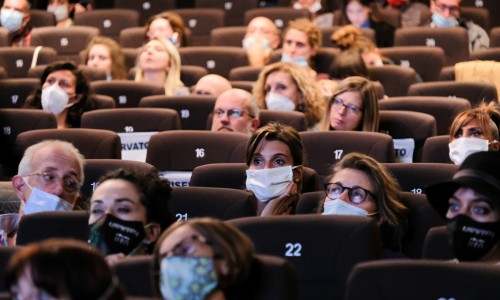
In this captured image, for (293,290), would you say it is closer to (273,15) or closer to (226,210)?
(226,210)

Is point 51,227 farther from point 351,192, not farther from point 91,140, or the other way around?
point 91,140

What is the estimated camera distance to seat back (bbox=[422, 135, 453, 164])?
643 cm

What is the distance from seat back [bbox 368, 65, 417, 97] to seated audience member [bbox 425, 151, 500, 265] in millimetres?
4618

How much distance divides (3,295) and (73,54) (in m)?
7.59

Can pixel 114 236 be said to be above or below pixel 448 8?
below

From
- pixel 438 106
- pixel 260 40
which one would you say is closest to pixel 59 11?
pixel 260 40

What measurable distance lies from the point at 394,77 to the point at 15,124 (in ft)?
9.04

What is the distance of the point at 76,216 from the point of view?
4.80 meters

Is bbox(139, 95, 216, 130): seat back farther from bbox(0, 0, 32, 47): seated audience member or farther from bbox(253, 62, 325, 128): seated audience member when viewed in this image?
bbox(0, 0, 32, 47): seated audience member

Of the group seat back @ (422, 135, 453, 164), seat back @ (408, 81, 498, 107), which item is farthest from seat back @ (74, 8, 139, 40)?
seat back @ (422, 135, 453, 164)

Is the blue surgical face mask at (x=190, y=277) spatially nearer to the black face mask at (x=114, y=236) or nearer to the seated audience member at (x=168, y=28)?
the black face mask at (x=114, y=236)

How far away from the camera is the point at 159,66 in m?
9.32

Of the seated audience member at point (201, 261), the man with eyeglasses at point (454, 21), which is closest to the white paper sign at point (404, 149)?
the seated audience member at point (201, 261)

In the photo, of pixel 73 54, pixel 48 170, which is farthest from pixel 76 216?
pixel 73 54
